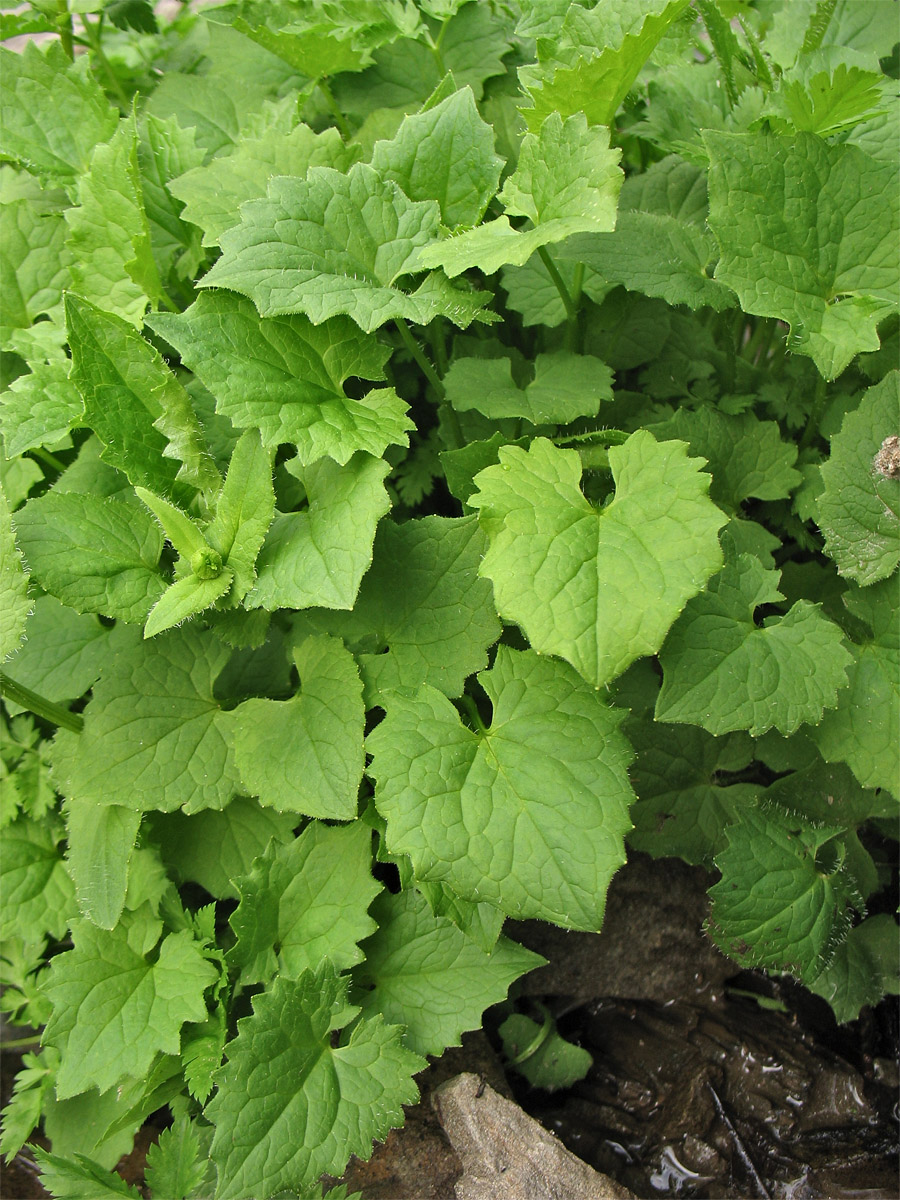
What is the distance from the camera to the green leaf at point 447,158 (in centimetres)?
171

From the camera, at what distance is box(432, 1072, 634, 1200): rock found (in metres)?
1.64

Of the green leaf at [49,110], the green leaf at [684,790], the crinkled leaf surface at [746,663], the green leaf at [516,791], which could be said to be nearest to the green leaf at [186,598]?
the green leaf at [516,791]

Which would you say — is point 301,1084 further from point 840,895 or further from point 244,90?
point 244,90

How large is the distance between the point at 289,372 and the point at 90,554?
1.58 feet

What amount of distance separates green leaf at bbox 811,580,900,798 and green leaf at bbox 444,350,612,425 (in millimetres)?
639

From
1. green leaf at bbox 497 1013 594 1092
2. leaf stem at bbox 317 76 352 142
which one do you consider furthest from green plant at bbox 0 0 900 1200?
green leaf at bbox 497 1013 594 1092

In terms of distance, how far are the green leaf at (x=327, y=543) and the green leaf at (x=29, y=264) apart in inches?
35.7

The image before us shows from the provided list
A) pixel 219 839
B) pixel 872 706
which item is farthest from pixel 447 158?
pixel 219 839

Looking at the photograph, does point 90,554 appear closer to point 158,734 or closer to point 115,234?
point 158,734

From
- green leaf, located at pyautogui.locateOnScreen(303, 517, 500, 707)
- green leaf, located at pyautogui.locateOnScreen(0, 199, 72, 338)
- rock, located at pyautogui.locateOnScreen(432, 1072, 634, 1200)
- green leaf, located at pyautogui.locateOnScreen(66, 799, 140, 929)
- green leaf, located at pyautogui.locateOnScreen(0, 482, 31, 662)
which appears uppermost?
green leaf, located at pyautogui.locateOnScreen(0, 199, 72, 338)

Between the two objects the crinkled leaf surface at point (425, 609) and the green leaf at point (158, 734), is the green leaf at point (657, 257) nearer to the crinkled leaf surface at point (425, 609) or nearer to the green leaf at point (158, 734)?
the crinkled leaf surface at point (425, 609)

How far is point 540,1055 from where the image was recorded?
1.99 m

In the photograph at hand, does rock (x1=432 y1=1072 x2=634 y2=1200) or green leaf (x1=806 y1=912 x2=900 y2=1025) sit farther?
green leaf (x1=806 y1=912 x2=900 y2=1025)

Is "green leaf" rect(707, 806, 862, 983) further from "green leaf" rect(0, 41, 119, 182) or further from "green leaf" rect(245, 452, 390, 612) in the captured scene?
"green leaf" rect(0, 41, 119, 182)
